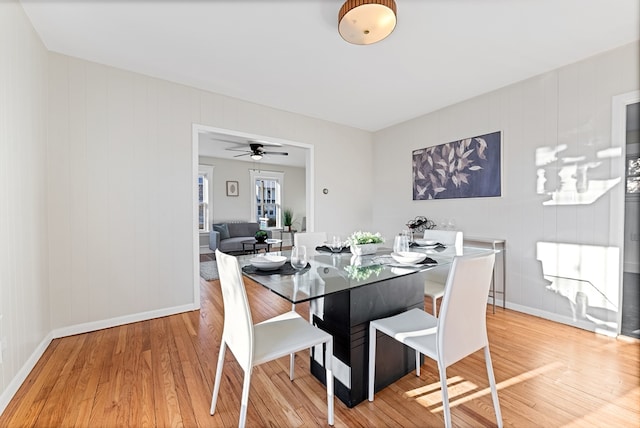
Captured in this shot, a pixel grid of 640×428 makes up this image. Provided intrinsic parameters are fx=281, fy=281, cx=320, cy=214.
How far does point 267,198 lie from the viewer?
8.62 metres

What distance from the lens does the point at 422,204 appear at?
4086 mm

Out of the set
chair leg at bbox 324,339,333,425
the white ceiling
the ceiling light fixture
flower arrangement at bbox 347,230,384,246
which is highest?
the white ceiling

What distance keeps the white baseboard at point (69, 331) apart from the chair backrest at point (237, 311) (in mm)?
1416

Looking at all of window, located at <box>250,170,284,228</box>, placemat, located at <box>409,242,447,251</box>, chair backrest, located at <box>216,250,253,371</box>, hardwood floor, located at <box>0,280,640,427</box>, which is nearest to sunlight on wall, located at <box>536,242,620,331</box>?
hardwood floor, located at <box>0,280,640,427</box>

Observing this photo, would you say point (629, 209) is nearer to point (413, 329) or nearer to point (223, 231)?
point (413, 329)

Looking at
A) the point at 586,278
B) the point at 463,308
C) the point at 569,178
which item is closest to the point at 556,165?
Answer: the point at 569,178

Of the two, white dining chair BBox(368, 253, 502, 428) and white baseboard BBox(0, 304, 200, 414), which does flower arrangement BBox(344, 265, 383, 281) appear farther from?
white baseboard BBox(0, 304, 200, 414)

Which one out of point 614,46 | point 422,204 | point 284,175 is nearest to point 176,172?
point 422,204

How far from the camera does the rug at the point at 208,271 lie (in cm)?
460

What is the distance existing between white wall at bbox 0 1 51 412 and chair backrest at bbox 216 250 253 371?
136 cm

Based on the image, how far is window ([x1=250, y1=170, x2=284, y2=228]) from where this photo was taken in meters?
8.24

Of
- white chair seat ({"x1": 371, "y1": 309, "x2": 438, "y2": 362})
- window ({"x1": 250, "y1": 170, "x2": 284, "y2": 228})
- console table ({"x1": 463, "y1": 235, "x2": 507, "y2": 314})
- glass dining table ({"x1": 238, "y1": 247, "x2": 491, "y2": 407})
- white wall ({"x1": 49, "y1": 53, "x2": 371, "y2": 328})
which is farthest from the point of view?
window ({"x1": 250, "y1": 170, "x2": 284, "y2": 228})

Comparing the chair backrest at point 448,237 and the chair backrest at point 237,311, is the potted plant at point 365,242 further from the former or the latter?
the chair backrest at point 237,311

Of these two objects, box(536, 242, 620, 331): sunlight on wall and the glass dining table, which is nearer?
the glass dining table
